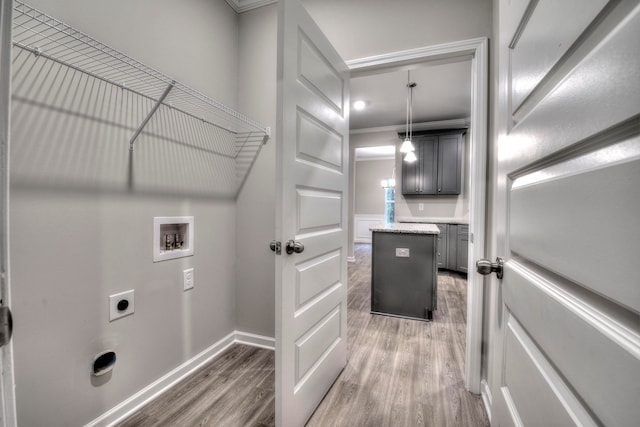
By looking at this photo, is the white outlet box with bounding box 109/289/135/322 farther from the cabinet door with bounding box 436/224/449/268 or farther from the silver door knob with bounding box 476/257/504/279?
the cabinet door with bounding box 436/224/449/268

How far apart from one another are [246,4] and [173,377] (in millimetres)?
2629

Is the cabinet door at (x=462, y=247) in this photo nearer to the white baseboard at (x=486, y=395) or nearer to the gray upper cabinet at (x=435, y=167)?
the gray upper cabinet at (x=435, y=167)

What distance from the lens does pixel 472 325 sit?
163 centimetres

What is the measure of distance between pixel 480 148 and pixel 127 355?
2.24 m

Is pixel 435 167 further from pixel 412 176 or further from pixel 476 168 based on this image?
pixel 476 168

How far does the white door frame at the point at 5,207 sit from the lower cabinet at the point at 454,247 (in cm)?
455

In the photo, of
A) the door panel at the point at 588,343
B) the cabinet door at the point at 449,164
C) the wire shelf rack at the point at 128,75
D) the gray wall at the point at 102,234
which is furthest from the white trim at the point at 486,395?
the cabinet door at the point at 449,164

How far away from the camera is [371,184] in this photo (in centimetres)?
881

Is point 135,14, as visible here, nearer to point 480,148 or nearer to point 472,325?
point 480,148

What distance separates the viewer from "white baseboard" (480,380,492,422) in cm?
144

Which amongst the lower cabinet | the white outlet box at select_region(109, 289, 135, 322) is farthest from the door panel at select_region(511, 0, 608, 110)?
the lower cabinet

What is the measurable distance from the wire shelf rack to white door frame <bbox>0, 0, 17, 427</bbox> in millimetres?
563

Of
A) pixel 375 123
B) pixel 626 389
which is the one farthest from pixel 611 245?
pixel 375 123

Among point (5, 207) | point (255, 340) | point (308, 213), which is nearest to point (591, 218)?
point (5, 207)
